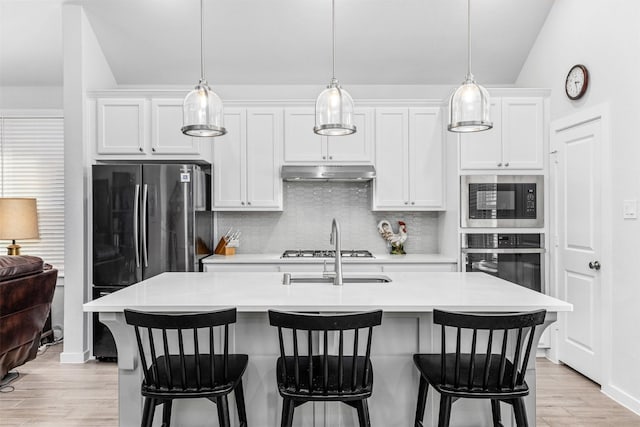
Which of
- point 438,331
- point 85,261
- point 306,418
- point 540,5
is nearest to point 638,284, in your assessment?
point 438,331

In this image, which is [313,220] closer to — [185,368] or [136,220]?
[136,220]

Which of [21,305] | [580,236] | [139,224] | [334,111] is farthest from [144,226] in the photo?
[580,236]

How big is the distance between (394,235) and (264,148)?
1608 mm

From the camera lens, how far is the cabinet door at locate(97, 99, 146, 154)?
4078 mm

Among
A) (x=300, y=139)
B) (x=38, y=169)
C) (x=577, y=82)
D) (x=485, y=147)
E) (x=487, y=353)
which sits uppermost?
(x=577, y=82)

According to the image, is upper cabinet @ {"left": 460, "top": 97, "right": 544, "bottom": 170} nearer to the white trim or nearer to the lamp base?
the white trim

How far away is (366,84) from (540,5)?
1754mm

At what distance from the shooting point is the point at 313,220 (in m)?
4.77

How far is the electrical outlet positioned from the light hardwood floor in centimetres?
130

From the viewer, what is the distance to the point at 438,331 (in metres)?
2.25

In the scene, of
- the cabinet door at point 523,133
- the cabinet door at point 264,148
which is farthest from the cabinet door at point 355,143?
the cabinet door at point 523,133

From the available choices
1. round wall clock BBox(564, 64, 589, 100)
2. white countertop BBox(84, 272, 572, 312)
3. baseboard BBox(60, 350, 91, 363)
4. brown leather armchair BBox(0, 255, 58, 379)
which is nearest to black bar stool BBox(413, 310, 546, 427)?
white countertop BBox(84, 272, 572, 312)

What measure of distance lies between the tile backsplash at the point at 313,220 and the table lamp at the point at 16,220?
1869mm

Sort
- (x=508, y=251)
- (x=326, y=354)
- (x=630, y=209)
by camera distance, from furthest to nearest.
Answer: (x=508, y=251), (x=630, y=209), (x=326, y=354)
